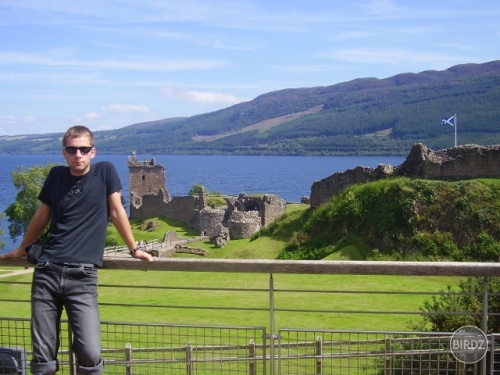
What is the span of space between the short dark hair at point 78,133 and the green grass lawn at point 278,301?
823 centimetres

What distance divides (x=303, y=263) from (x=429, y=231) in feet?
64.7

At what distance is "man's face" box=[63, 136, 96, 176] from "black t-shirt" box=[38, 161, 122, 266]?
98mm

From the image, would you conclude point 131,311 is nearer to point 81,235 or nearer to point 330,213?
point 330,213

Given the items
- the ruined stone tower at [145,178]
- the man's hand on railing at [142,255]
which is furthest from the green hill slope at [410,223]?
the ruined stone tower at [145,178]

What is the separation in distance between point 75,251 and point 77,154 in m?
0.78

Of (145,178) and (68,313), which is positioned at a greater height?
(68,313)

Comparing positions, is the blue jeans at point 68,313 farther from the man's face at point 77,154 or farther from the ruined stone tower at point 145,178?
the ruined stone tower at point 145,178

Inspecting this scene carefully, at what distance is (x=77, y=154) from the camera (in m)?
5.61

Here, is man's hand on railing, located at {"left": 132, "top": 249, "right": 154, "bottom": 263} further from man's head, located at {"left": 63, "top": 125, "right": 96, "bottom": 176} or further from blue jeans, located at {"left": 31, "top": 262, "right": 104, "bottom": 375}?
man's head, located at {"left": 63, "top": 125, "right": 96, "bottom": 176}

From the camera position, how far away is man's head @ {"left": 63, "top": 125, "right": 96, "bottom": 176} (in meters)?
5.61

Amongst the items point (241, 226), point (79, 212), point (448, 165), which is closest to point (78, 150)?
point (79, 212)

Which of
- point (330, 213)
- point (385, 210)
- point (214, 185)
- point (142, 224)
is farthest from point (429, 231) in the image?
point (214, 185)

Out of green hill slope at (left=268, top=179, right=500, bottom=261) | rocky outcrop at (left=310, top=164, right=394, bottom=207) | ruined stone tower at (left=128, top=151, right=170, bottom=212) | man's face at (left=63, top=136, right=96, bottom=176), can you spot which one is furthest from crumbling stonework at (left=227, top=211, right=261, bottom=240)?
man's face at (left=63, top=136, right=96, bottom=176)

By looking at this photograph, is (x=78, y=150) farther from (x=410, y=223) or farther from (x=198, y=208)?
(x=198, y=208)
